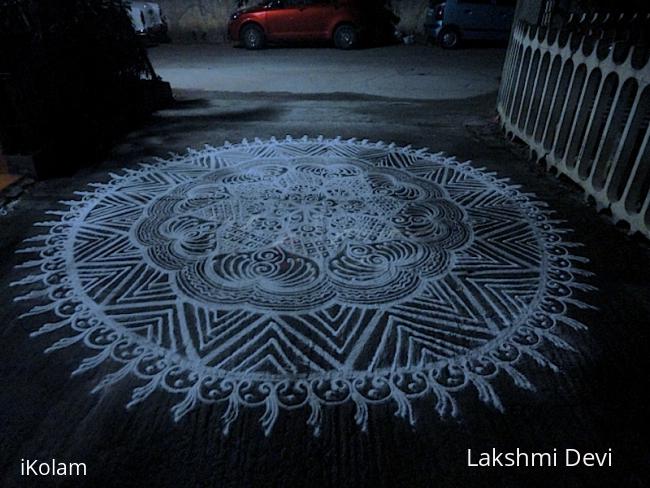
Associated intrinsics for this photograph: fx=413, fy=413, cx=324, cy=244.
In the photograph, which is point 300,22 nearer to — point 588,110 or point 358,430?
point 588,110

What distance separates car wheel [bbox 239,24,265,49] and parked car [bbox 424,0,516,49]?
5119 millimetres

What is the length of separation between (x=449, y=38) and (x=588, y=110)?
10020 millimetres

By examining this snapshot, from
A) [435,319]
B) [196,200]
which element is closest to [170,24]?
[196,200]

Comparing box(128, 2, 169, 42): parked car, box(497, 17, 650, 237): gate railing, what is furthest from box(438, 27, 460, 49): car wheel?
box(128, 2, 169, 42): parked car

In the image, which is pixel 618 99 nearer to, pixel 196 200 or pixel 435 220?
pixel 435 220

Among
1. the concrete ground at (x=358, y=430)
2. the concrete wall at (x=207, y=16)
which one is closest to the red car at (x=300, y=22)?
the concrete wall at (x=207, y=16)

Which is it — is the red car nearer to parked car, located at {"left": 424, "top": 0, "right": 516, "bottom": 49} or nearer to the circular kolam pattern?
parked car, located at {"left": 424, "top": 0, "right": 516, "bottom": 49}

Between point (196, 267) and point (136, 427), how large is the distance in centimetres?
110

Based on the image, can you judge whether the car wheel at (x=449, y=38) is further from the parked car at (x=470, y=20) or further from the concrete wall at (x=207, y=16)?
the concrete wall at (x=207, y=16)

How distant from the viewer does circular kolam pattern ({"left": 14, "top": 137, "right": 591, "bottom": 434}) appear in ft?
6.06

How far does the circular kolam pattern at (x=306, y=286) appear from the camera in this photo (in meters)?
1.85

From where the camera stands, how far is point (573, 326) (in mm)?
2125

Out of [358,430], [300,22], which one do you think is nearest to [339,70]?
[300,22]

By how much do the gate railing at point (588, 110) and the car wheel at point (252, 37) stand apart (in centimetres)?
940
